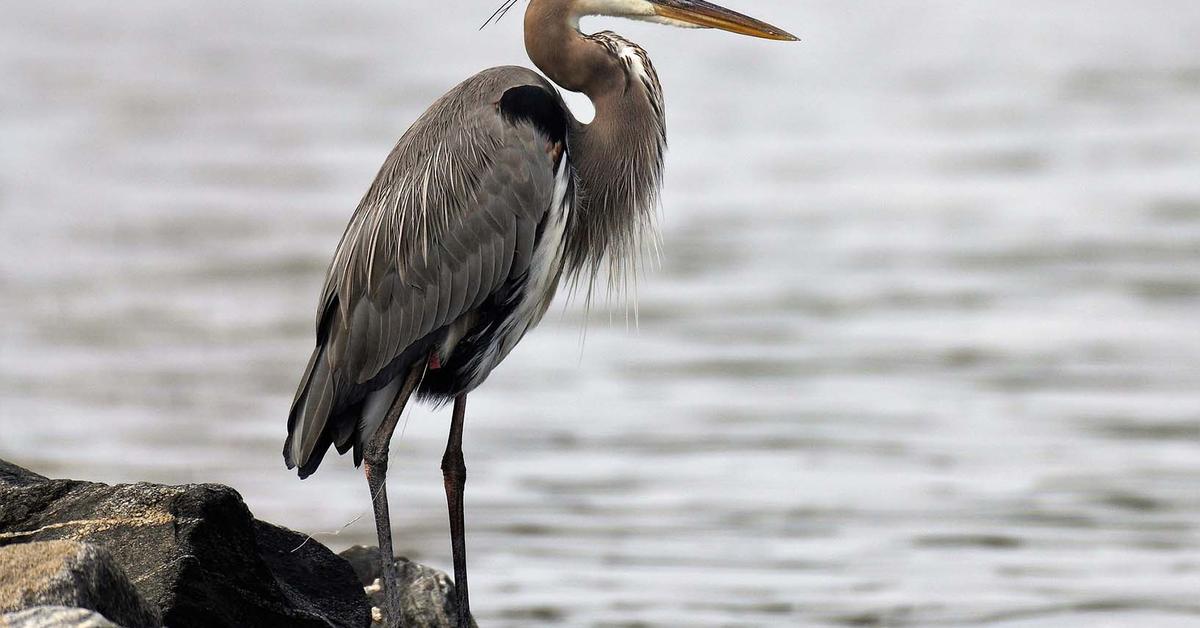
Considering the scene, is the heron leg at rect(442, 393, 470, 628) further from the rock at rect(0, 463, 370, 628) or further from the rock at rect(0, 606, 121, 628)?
the rock at rect(0, 606, 121, 628)

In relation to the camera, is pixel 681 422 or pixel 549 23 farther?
pixel 681 422

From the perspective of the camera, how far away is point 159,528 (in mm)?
5227

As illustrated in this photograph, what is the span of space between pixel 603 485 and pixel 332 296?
2.83m

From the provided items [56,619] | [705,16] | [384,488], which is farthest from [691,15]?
[56,619]

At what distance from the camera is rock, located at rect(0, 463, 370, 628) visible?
5.12 metres

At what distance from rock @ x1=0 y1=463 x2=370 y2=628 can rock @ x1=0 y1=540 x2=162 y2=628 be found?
12.3 inches

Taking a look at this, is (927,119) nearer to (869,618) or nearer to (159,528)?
(869,618)

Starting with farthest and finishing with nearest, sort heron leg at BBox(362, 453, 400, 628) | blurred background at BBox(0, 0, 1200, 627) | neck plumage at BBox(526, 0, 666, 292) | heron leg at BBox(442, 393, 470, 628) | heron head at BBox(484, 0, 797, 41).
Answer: blurred background at BBox(0, 0, 1200, 627) → heron head at BBox(484, 0, 797, 41) → neck plumage at BBox(526, 0, 666, 292) → heron leg at BBox(442, 393, 470, 628) → heron leg at BBox(362, 453, 400, 628)

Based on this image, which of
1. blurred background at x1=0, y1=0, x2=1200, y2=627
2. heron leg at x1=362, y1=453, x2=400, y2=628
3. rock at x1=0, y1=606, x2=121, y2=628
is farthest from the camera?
blurred background at x1=0, y1=0, x2=1200, y2=627

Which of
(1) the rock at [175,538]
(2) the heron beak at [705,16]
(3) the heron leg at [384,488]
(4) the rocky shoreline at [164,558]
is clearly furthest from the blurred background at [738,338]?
(2) the heron beak at [705,16]

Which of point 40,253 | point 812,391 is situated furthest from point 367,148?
point 812,391

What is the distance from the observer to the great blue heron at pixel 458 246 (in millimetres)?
6258

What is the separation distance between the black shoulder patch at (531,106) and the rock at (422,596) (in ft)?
4.99

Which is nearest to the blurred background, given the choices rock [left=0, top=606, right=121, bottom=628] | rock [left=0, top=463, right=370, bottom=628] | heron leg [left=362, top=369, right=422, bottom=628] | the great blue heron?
heron leg [left=362, top=369, right=422, bottom=628]
